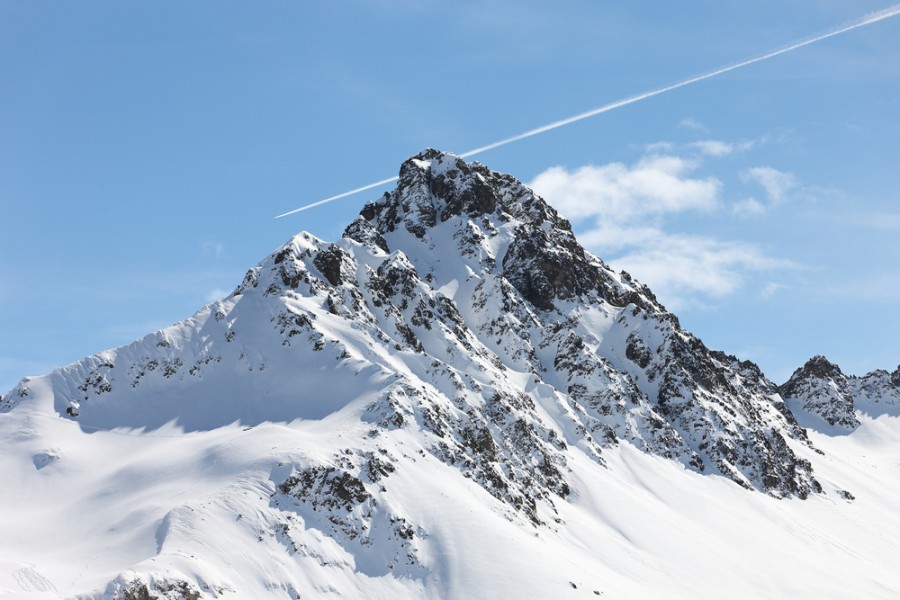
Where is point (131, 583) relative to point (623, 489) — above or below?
below

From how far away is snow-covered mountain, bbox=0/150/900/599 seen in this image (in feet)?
202

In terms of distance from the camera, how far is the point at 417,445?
7644cm

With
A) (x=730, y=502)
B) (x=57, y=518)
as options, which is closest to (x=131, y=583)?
(x=57, y=518)

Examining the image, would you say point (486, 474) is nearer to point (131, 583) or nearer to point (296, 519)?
point (296, 519)

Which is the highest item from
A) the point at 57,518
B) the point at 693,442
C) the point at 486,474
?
the point at 693,442

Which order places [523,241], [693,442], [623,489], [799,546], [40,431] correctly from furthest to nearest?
[523,241] < [693,442] < [799,546] < [623,489] < [40,431]

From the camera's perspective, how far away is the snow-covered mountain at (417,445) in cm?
6166

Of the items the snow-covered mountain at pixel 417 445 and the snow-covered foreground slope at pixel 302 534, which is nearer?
the snow-covered foreground slope at pixel 302 534

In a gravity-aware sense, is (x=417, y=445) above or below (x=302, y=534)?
above

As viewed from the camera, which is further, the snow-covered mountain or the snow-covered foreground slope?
the snow-covered mountain

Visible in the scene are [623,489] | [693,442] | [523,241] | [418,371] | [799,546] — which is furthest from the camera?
[523,241]

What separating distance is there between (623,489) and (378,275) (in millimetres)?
41087

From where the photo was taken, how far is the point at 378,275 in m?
112

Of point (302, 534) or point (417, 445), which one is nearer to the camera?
point (302, 534)
